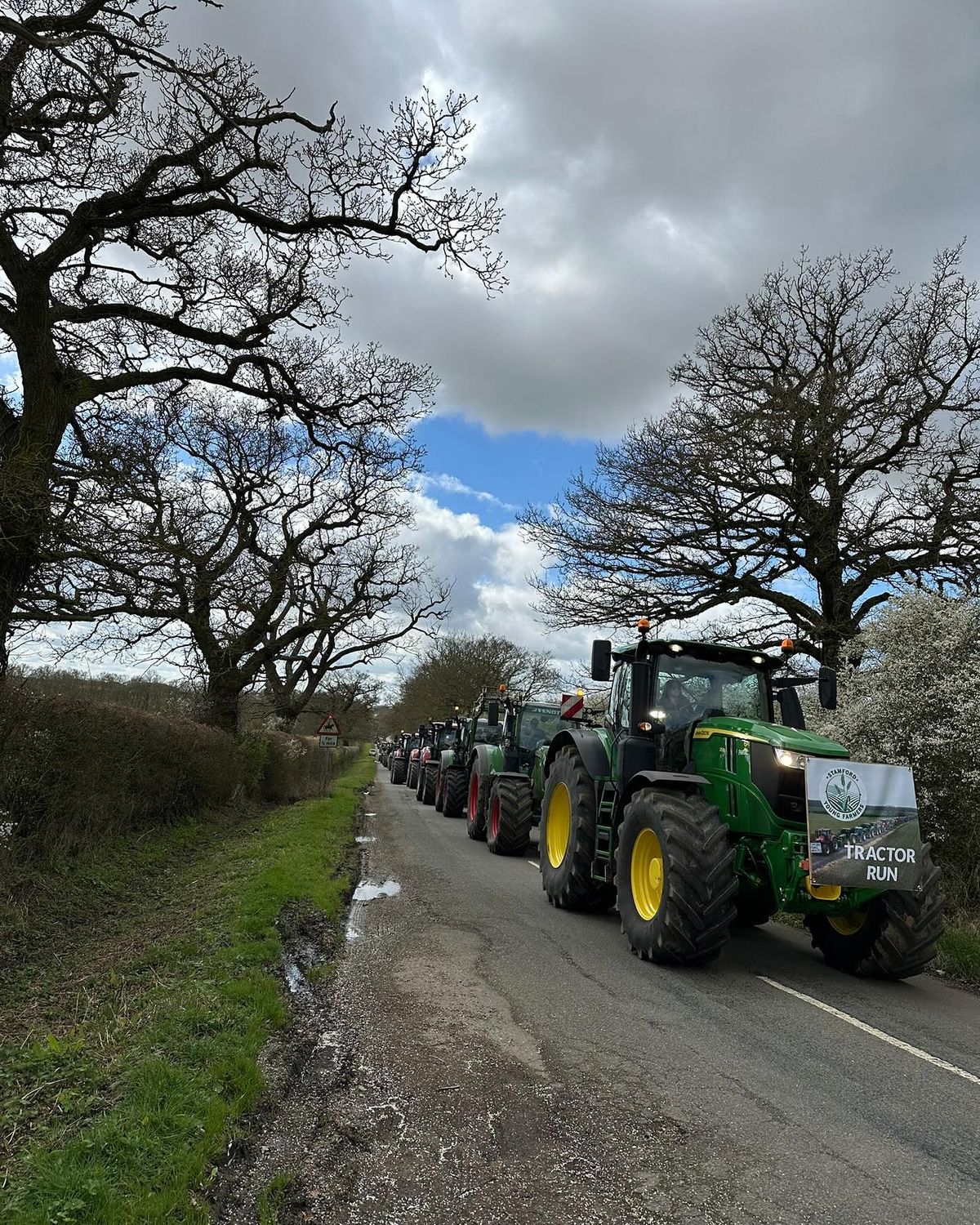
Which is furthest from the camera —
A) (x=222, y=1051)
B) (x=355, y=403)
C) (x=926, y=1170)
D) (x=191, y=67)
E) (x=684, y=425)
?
(x=684, y=425)

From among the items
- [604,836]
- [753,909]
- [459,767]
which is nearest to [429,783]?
[459,767]

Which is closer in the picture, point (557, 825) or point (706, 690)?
point (706, 690)

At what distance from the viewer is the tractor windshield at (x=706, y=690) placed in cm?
775

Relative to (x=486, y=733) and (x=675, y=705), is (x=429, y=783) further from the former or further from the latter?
(x=675, y=705)

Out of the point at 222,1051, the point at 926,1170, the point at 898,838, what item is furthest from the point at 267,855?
the point at 926,1170

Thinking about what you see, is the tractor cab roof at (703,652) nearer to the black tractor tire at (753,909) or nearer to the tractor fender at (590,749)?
the tractor fender at (590,749)

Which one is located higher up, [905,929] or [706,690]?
[706,690]

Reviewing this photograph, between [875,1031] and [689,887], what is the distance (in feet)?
4.60

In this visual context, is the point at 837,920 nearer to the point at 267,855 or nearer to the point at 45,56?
the point at 267,855

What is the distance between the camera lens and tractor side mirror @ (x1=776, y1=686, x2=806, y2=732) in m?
7.98

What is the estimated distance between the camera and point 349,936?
7.00 metres

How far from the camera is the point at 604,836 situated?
786cm

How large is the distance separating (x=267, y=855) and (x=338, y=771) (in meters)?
28.8

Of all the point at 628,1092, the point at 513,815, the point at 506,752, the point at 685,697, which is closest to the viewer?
the point at 628,1092
